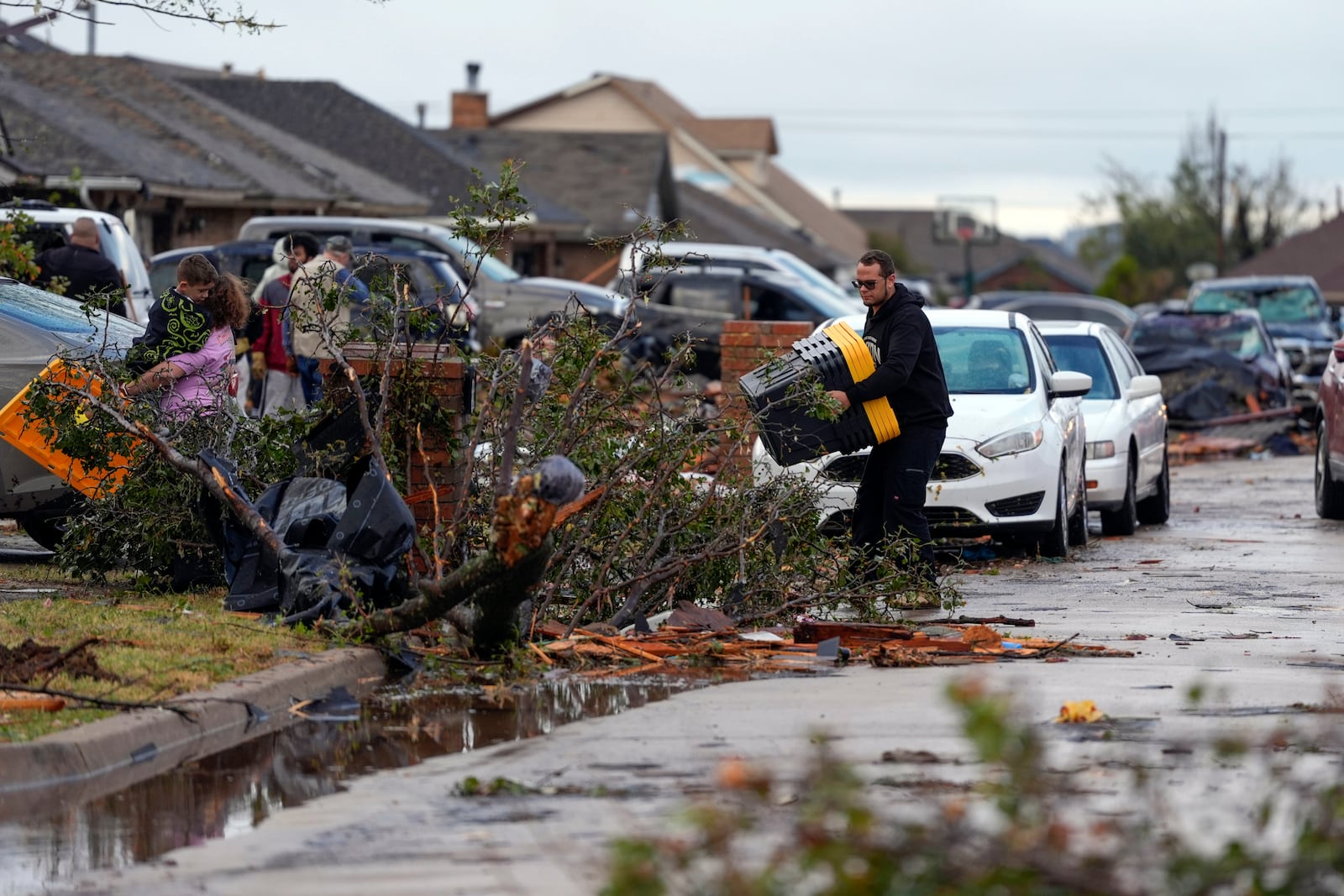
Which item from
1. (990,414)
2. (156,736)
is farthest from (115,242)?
(156,736)

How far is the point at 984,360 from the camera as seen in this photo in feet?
46.9

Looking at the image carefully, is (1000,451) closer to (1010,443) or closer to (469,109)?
(1010,443)

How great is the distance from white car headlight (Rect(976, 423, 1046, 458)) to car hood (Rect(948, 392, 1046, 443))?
47 mm

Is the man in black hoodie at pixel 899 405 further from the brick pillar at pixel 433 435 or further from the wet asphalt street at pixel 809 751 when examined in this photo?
the brick pillar at pixel 433 435

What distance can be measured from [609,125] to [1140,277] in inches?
1049

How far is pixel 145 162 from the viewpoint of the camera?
1181 inches

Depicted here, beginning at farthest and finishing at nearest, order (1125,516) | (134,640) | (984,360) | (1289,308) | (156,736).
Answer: (1289,308) → (1125,516) → (984,360) → (134,640) → (156,736)

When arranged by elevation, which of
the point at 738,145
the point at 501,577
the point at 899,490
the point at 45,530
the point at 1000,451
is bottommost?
the point at 45,530

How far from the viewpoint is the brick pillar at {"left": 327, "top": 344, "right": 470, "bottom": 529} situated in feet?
33.9

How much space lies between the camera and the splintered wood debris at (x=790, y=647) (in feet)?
30.0

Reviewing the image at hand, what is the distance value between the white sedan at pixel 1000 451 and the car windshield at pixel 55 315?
3.86 meters

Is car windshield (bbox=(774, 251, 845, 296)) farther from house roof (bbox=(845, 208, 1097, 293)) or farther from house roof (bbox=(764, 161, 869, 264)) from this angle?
house roof (bbox=(845, 208, 1097, 293))

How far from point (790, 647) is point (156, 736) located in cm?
329

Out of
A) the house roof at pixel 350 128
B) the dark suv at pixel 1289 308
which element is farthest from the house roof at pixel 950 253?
the dark suv at pixel 1289 308
